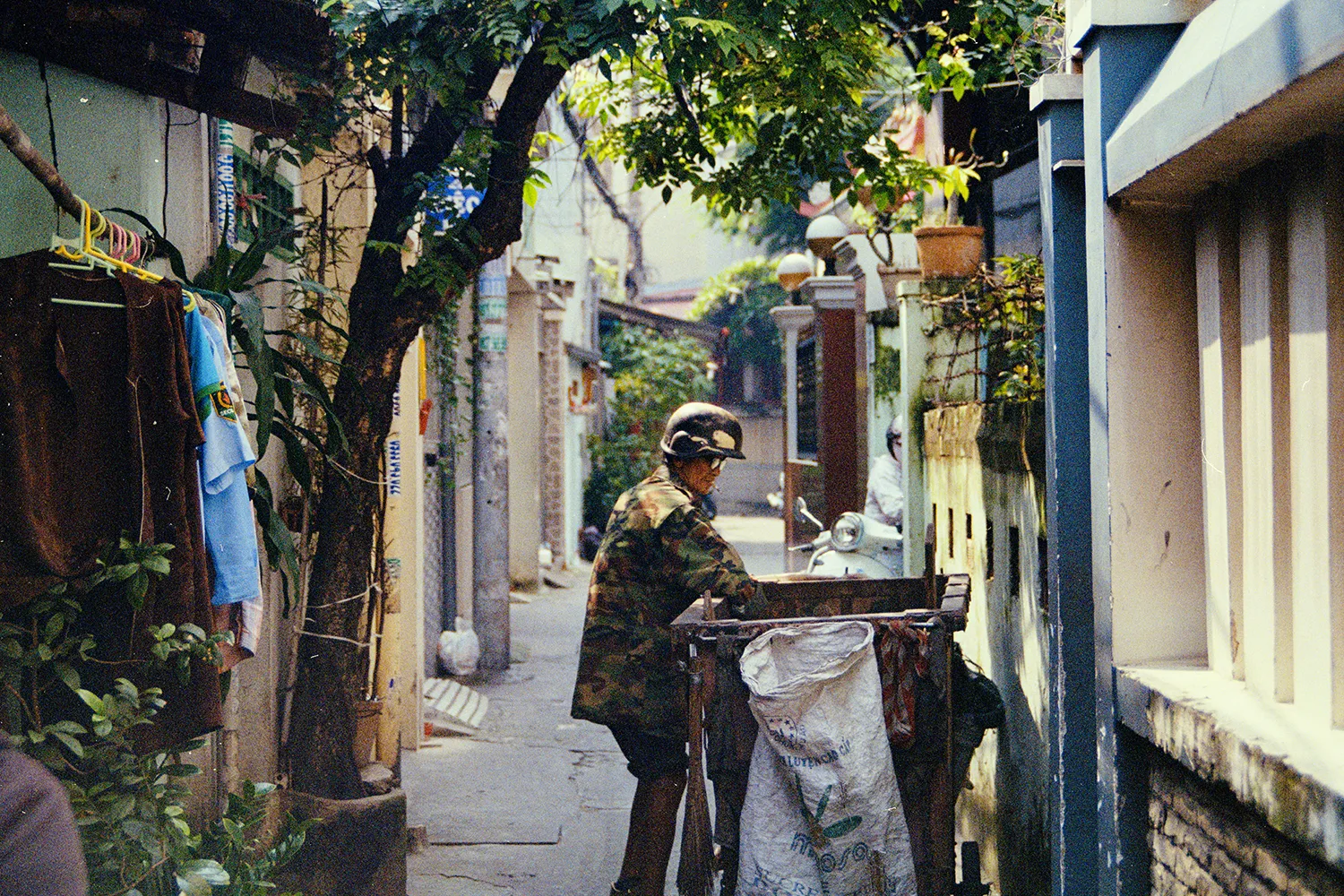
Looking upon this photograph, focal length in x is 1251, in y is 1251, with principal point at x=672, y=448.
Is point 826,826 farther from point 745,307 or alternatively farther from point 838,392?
point 745,307

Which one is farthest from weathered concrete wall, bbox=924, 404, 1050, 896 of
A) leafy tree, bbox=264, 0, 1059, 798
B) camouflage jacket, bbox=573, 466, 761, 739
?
leafy tree, bbox=264, 0, 1059, 798

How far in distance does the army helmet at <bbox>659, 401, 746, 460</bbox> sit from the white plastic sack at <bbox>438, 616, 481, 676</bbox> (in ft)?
15.6

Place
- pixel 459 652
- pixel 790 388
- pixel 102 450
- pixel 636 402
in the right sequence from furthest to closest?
pixel 636 402 < pixel 790 388 < pixel 459 652 < pixel 102 450

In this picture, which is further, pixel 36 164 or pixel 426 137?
pixel 426 137

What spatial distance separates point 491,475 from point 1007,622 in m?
5.56

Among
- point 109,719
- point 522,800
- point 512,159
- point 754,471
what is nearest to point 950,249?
point 512,159

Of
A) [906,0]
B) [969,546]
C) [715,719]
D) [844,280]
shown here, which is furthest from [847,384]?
[715,719]

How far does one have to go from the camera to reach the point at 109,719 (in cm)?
290

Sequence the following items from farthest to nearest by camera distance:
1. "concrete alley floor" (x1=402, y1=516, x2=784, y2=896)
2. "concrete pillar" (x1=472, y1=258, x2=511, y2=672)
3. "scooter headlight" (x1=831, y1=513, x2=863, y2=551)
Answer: "concrete pillar" (x1=472, y1=258, x2=511, y2=672)
"scooter headlight" (x1=831, y1=513, x2=863, y2=551)
"concrete alley floor" (x1=402, y1=516, x2=784, y2=896)

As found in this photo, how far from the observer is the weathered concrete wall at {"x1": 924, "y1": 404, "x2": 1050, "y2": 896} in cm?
436

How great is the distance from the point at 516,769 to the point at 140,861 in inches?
158

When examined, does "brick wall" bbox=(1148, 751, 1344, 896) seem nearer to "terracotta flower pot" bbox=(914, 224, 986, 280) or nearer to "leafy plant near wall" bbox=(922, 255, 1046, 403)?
"leafy plant near wall" bbox=(922, 255, 1046, 403)

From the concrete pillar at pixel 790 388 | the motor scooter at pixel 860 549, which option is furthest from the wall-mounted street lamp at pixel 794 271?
the motor scooter at pixel 860 549

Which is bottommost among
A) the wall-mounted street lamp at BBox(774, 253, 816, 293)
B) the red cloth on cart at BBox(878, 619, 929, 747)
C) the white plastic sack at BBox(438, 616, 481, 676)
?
the white plastic sack at BBox(438, 616, 481, 676)
